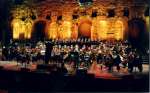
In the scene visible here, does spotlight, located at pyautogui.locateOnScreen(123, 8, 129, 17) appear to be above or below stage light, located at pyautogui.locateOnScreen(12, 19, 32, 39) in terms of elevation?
above

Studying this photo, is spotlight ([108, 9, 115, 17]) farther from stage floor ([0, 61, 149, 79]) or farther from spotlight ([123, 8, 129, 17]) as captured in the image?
stage floor ([0, 61, 149, 79])

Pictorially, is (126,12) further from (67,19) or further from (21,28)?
(21,28)

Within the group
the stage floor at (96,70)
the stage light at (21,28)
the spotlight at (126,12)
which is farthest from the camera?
the stage light at (21,28)

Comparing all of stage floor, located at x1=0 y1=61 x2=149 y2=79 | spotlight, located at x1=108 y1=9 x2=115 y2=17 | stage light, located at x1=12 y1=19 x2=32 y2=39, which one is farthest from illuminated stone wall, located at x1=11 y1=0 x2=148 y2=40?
stage floor, located at x1=0 y1=61 x2=149 y2=79

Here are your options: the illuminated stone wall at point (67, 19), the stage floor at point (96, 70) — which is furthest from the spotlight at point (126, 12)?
the stage floor at point (96, 70)

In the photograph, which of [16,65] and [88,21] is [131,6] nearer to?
[88,21]

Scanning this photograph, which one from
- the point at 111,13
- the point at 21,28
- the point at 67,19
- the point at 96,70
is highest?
the point at 111,13

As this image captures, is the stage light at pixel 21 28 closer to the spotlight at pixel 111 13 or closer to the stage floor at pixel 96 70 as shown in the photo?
the stage floor at pixel 96 70

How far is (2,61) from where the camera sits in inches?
522

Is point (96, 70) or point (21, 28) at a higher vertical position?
point (21, 28)

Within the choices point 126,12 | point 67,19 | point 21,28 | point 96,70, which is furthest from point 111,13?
point 21,28

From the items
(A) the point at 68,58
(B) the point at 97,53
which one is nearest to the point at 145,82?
(B) the point at 97,53

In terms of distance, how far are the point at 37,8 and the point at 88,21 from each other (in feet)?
5.84

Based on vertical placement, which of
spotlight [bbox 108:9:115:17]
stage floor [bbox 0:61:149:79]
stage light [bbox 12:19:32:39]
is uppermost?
Answer: spotlight [bbox 108:9:115:17]
